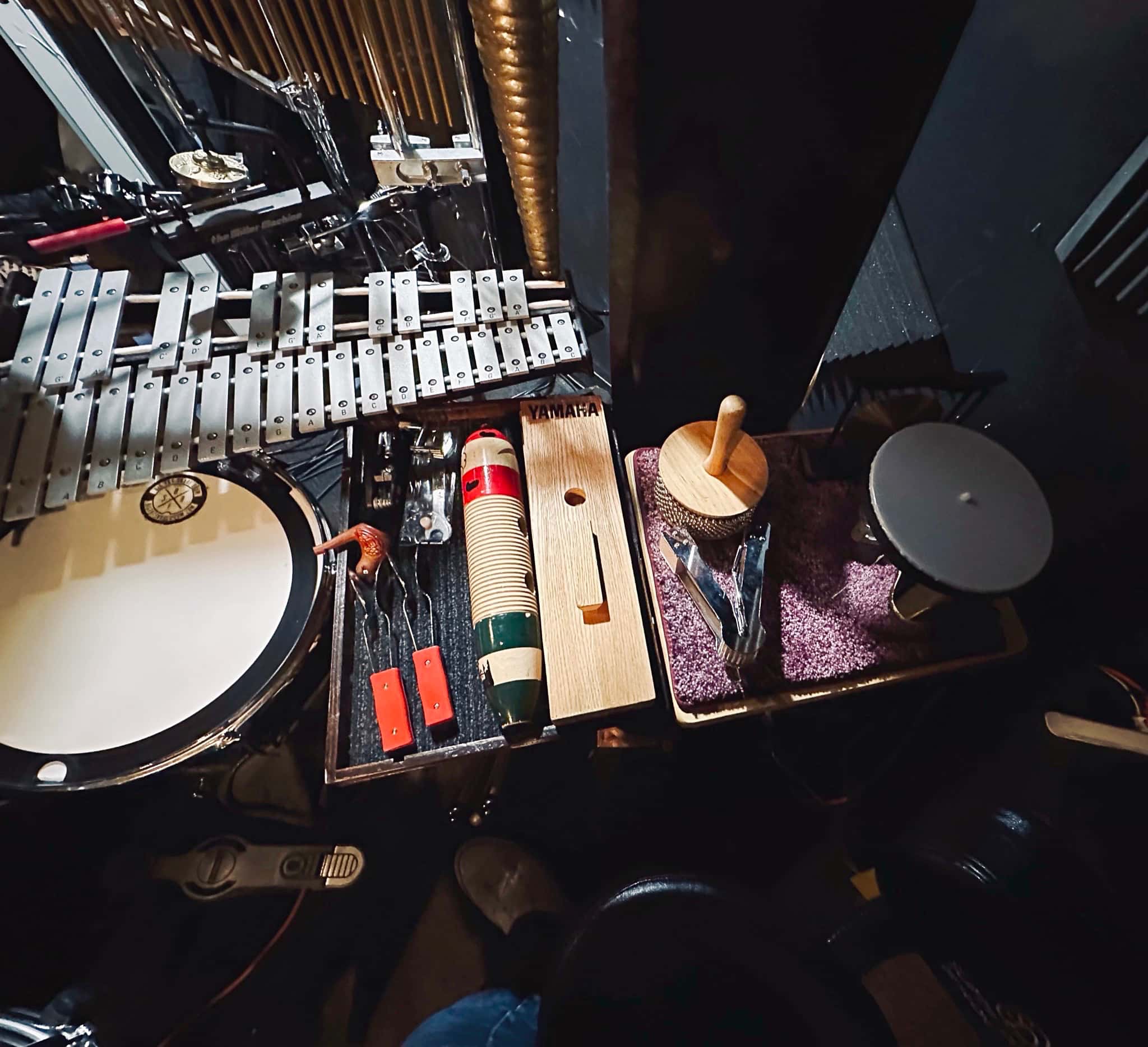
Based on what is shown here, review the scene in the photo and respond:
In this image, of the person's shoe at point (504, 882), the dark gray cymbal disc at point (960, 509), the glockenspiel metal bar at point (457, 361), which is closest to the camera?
the dark gray cymbal disc at point (960, 509)

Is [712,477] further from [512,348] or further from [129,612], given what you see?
[129,612]

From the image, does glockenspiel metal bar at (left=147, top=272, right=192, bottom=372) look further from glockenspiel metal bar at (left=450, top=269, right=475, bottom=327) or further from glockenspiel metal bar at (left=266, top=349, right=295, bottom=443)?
glockenspiel metal bar at (left=450, top=269, right=475, bottom=327)

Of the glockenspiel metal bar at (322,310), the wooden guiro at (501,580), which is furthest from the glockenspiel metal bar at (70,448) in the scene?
the wooden guiro at (501,580)

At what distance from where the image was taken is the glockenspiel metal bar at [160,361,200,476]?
949 millimetres

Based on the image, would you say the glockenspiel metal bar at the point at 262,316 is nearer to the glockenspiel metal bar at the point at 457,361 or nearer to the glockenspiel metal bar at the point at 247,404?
the glockenspiel metal bar at the point at 247,404

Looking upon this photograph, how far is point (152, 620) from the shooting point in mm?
→ 926

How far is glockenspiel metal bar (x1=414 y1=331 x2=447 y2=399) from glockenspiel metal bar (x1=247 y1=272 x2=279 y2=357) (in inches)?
9.2

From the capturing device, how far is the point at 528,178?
997 mm

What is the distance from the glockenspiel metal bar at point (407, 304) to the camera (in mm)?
1078

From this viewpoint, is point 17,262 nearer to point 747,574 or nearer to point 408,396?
point 408,396

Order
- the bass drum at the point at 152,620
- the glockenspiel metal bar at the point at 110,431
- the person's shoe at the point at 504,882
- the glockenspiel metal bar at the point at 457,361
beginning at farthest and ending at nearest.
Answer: the person's shoe at the point at 504,882 → the glockenspiel metal bar at the point at 457,361 → the glockenspiel metal bar at the point at 110,431 → the bass drum at the point at 152,620

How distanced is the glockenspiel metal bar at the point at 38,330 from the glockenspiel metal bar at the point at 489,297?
674mm

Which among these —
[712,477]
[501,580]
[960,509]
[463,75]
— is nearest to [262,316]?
[463,75]

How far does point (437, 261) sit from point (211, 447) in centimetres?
59
